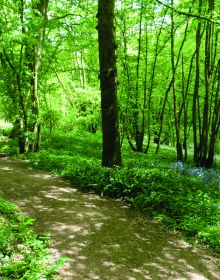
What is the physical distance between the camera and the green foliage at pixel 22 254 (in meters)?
3.67

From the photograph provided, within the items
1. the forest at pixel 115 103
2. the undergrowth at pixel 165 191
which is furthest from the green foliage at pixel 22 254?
the undergrowth at pixel 165 191

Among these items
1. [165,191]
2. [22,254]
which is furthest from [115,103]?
[22,254]

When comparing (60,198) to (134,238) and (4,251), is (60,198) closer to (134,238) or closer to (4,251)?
(134,238)

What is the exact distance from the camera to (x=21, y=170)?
10453 mm

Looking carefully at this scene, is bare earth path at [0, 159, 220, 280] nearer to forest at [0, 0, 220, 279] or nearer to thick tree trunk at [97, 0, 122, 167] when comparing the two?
forest at [0, 0, 220, 279]

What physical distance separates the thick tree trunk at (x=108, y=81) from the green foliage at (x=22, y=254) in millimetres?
4179

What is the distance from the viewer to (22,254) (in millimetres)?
4230

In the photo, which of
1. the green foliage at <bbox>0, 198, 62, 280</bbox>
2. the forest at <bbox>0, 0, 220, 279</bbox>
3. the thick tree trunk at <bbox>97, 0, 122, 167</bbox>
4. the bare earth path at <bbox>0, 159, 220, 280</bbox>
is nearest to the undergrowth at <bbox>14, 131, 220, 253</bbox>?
the forest at <bbox>0, 0, 220, 279</bbox>

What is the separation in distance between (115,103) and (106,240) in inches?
186

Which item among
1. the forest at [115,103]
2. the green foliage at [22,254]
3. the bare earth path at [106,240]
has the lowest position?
the bare earth path at [106,240]

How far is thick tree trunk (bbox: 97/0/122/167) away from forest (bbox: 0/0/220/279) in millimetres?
29

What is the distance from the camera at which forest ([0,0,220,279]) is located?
289 inches

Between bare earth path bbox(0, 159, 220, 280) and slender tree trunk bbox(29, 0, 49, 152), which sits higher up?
slender tree trunk bbox(29, 0, 49, 152)

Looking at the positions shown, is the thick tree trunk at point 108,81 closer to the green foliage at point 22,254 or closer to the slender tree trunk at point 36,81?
the green foliage at point 22,254
